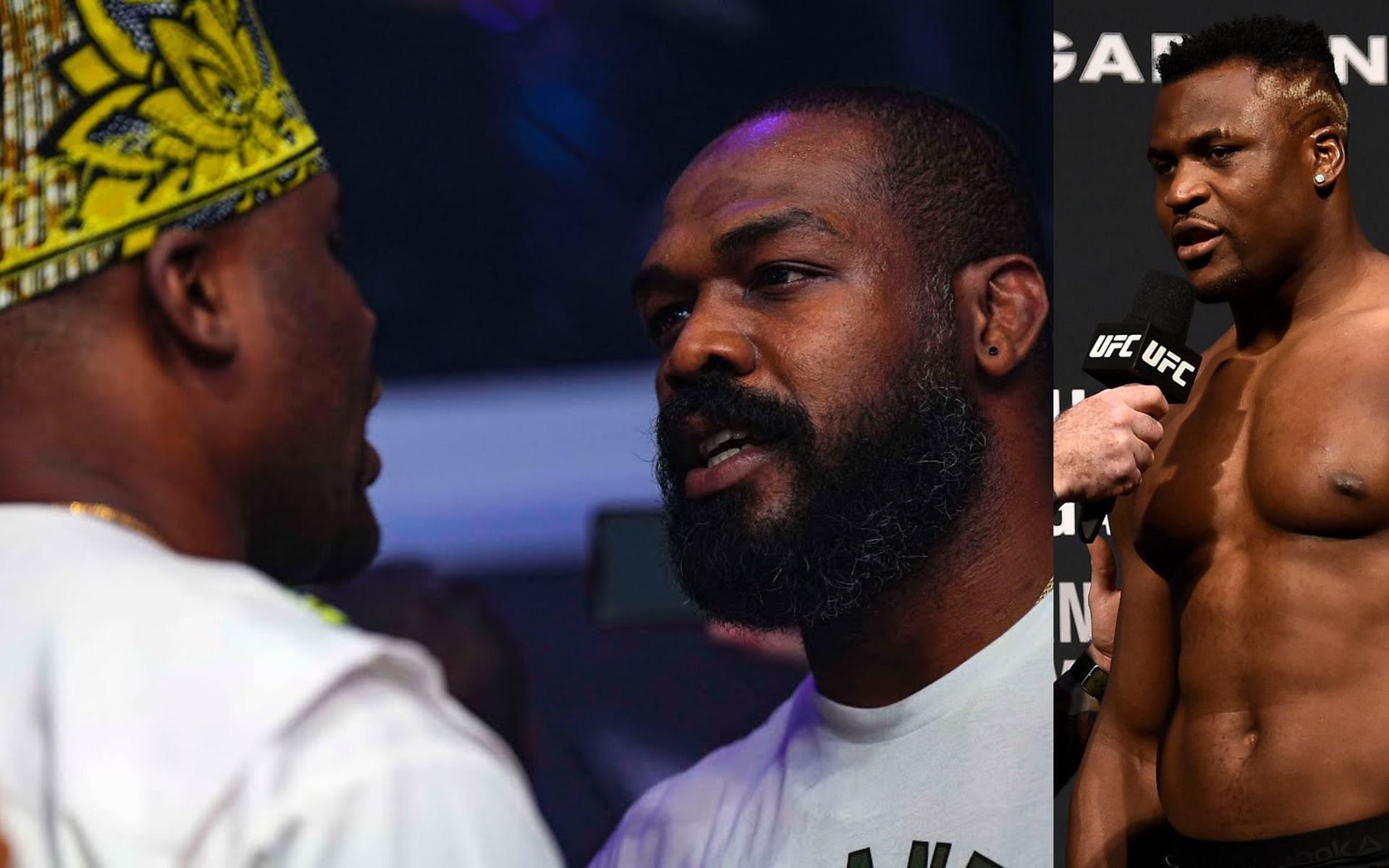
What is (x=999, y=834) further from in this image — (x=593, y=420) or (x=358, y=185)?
(x=358, y=185)

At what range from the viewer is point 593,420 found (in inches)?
67.6

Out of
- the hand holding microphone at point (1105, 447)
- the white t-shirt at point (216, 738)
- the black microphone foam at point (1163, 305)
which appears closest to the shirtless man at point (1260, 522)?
the black microphone foam at point (1163, 305)

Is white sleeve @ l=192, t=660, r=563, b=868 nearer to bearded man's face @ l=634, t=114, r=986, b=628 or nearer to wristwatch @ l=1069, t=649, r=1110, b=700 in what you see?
bearded man's face @ l=634, t=114, r=986, b=628

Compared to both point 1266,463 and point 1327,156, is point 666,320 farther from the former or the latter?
point 1327,156

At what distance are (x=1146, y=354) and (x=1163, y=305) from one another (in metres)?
0.10

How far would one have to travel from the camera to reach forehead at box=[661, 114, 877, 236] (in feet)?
5.56

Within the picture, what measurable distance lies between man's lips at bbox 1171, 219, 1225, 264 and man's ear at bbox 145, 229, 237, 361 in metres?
1.51

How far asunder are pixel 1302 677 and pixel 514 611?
111 cm

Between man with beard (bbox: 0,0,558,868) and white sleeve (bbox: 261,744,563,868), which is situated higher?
man with beard (bbox: 0,0,558,868)

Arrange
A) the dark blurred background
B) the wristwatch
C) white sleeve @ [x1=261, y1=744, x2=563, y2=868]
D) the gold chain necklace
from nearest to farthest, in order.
Answer: 1. white sleeve @ [x1=261, y1=744, x2=563, y2=868]
2. the gold chain necklace
3. the dark blurred background
4. the wristwatch

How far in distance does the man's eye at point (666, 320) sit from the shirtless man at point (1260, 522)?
938 mm

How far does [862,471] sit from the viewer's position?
1726 millimetres

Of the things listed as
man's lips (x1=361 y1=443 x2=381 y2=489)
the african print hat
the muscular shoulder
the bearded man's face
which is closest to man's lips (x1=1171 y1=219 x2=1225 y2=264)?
the bearded man's face

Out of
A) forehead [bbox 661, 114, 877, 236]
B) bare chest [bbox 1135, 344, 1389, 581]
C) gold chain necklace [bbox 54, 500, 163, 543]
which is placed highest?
forehead [bbox 661, 114, 877, 236]
